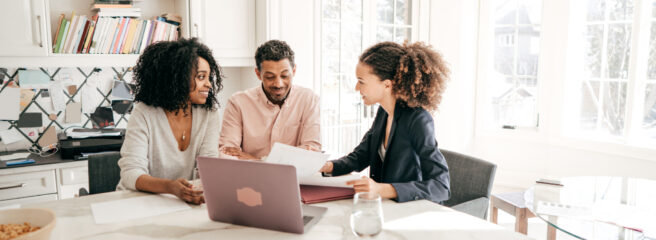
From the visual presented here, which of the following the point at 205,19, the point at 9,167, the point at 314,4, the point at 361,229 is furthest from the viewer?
the point at 314,4

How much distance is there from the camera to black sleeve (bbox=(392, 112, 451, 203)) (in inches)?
57.2

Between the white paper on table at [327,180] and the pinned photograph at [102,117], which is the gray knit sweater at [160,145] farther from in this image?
Answer: the pinned photograph at [102,117]

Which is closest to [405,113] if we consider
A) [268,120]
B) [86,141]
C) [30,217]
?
[268,120]

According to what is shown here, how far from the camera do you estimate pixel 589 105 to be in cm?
372

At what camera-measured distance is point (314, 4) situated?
124 inches

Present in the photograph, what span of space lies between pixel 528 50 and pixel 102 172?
139 inches

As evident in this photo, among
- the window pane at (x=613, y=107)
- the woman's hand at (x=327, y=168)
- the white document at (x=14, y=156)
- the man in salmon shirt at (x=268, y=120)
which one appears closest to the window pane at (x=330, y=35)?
the man in salmon shirt at (x=268, y=120)

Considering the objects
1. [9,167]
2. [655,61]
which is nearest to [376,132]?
[9,167]

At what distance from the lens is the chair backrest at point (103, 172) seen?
6.21 ft

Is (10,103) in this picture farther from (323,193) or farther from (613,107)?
(613,107)

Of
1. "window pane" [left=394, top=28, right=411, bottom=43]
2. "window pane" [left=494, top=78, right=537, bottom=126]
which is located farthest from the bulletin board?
"window pane" [left=494, top=78, right=537, bottom=126]

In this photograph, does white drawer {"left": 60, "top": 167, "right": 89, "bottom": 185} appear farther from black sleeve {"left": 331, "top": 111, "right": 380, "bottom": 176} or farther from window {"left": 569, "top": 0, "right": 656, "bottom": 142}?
window {"left": 569, "top": 0, "right": 656, "bottom": 142}

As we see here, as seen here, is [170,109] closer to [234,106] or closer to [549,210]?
[234,106]

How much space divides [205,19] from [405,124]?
1.71 meters
